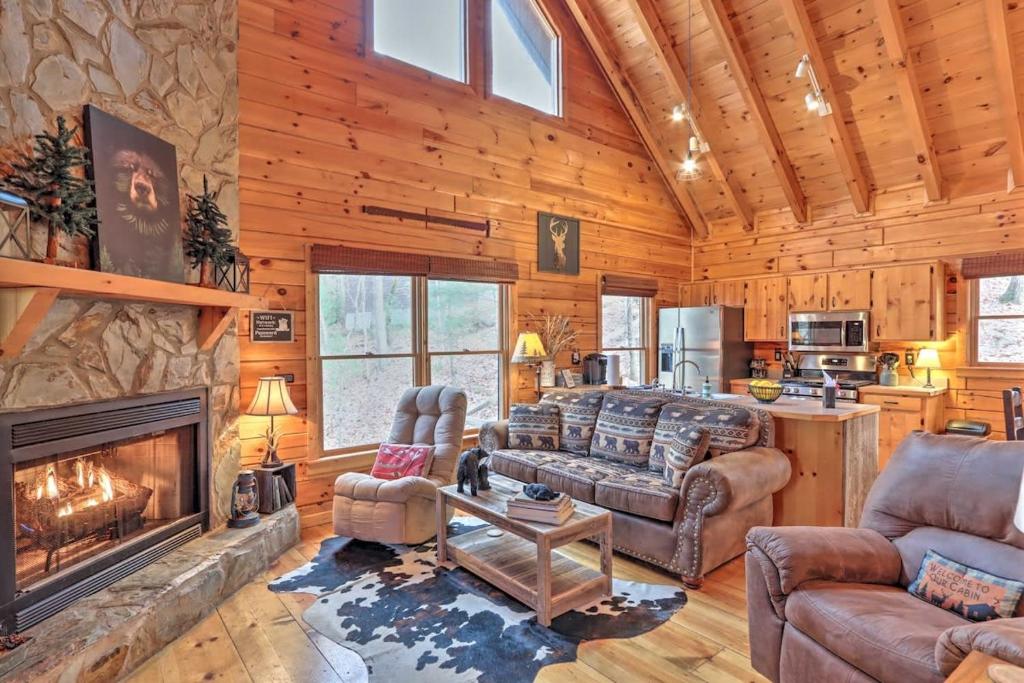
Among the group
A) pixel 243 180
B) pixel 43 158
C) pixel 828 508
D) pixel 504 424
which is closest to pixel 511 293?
pixel 504 424

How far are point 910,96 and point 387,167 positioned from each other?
442 centimetres

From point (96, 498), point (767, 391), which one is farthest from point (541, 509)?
point (96, 498)

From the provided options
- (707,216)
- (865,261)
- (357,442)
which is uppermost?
(707,216)

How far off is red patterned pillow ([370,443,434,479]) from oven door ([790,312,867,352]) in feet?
14.3

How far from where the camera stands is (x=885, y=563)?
2029 mm

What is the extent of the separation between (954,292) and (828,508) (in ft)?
11.0

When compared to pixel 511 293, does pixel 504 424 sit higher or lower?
lower

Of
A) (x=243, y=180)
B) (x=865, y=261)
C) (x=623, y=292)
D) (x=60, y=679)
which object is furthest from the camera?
(x=623, y=292)

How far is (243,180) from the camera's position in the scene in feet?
12.1

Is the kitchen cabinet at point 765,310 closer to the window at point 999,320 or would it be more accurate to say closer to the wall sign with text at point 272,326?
the window at point 999,320

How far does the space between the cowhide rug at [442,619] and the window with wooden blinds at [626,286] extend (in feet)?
12.1

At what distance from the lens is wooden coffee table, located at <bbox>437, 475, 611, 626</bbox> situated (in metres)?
2.56

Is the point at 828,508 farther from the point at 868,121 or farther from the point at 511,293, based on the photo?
the point at 868,121

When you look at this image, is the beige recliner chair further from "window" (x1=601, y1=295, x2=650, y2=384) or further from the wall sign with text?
"window" (x1=601, y1=295, x2=650, y2=384)
